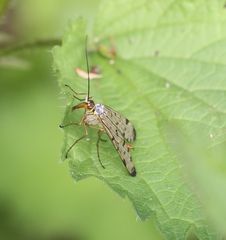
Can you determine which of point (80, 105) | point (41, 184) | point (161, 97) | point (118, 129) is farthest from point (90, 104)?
point (41, 184)

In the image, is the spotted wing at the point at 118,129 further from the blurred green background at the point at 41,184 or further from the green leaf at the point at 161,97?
the blurred green background at the point at 41,184

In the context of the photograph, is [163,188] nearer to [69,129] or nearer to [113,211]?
[69,129]

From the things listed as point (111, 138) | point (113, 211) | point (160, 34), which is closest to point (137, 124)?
point (111, 138)

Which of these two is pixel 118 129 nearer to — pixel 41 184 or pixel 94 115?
pixel 94 115

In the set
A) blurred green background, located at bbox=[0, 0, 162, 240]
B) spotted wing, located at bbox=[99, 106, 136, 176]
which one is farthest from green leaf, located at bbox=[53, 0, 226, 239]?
blurred green background, located at bbox=[0, 0, 162, 240]

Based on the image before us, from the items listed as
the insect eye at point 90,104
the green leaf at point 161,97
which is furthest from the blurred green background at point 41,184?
the insect eye at point 90,104

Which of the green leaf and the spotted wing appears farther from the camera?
the spotted wing

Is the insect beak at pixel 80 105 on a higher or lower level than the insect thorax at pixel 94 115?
higher

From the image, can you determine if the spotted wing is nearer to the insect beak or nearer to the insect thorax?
the insect thorax
